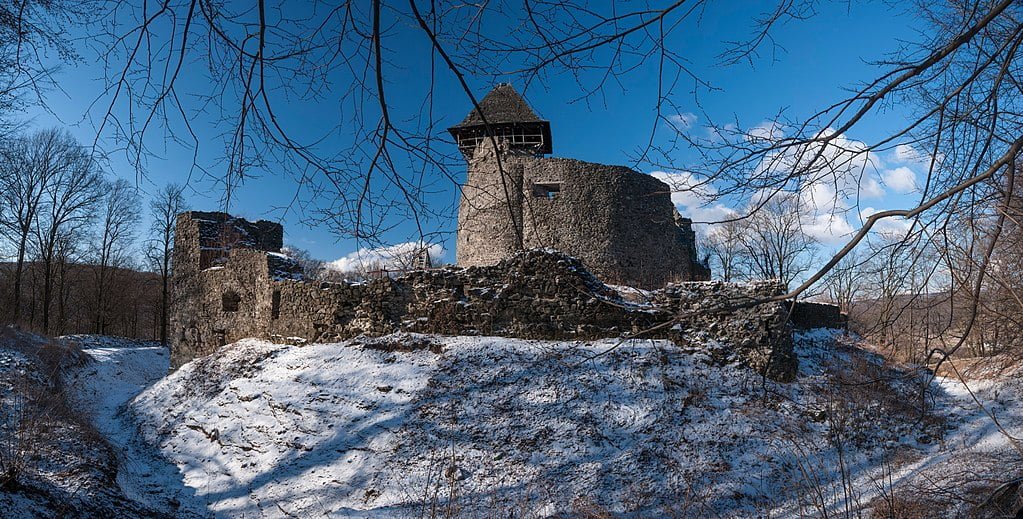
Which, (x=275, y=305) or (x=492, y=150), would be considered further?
(x=492, y=150)

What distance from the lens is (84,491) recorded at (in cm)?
554

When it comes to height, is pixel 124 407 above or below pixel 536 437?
above

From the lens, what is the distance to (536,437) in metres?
7.69

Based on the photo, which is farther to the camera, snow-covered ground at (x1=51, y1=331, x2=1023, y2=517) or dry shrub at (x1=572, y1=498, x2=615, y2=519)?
snow-covered ground at (x1=51, y1=331, x2=1023, y2=517)

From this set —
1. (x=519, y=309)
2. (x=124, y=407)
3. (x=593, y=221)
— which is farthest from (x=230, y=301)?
(x=593, y=221)

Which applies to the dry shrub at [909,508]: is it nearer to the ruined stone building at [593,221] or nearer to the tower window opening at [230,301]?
the tower window opening at [230,301]

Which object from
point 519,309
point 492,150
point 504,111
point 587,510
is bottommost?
point 587,510

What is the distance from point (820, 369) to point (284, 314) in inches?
462

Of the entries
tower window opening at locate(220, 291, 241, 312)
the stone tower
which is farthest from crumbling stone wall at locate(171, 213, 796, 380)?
the stone tower

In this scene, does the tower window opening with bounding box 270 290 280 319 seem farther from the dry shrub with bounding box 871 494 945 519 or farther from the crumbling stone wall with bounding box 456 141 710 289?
the dry shrub with bounding box 871 494 945 519

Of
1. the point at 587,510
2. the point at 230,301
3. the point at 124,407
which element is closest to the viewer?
the point at 587,510

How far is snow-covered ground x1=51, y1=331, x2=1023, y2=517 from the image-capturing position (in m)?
6.44

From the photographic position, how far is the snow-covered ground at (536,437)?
254 inches

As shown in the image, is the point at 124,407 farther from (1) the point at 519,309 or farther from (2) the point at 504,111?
(2) the point at 504,111
